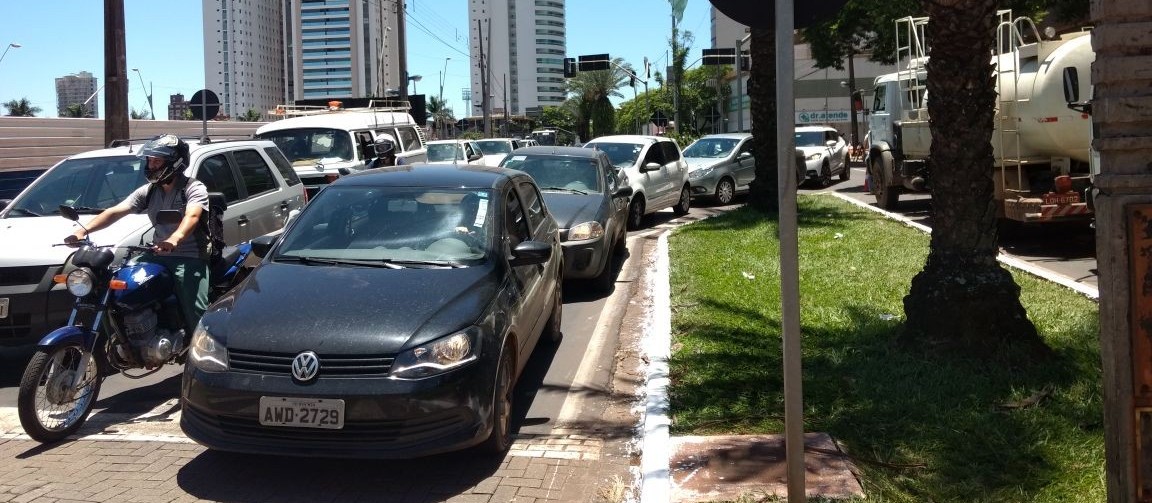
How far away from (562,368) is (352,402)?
291cm

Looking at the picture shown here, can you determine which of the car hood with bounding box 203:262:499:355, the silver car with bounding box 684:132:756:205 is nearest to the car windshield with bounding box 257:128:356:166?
the silver car with bounding box 684:132:756:205

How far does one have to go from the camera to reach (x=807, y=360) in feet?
22.6

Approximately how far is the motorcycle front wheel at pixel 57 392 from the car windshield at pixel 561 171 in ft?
22.0

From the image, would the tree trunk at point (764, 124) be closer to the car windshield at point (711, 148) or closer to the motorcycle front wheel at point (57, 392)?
the car windshield at point (711, 148)

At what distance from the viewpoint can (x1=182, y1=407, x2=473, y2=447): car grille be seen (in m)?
4.87

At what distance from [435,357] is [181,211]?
104 inches

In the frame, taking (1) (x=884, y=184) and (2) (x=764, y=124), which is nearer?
(2) (x=764, y=124)

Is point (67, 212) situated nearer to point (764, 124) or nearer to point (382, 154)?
point (382, 154)

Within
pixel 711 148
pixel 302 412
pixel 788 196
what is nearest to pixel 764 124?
pixel 711 148

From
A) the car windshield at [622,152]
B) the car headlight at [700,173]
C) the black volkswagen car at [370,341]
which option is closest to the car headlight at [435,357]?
the black volkswagen car at [370,341]

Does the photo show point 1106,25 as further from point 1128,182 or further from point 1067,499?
point 1067,499

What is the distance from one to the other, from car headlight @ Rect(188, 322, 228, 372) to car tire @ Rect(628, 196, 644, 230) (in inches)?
449

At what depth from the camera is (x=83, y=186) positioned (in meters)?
8.48

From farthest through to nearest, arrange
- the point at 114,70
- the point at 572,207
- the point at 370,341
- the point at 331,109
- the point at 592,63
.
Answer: the point at 592,63 → the point at 331,109 → the point at 114,70 → the point at 572,207 → the point at 370,341
